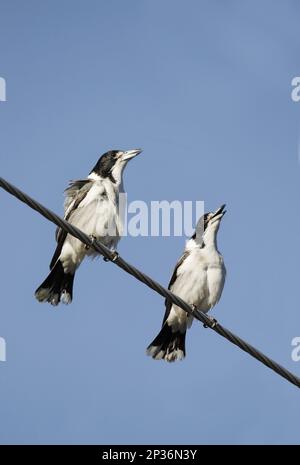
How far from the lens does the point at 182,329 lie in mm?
12984

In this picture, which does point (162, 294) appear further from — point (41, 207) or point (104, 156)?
point (104, 156)

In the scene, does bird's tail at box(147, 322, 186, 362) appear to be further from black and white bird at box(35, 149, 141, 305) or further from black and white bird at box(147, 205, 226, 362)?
black and white bird at box(35, 149, 141, 305)

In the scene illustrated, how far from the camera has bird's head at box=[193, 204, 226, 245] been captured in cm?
1284

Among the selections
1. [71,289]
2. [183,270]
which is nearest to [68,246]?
[71,289]

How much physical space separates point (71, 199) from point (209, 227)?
1.65 m

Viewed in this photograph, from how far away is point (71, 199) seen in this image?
12.2 metres

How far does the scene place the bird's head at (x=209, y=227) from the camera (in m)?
12.8

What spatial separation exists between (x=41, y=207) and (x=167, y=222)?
4793mm

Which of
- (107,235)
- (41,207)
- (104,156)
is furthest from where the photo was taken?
(104,156)

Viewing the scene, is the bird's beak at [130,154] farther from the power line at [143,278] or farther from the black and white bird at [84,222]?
the power line at [143,278]

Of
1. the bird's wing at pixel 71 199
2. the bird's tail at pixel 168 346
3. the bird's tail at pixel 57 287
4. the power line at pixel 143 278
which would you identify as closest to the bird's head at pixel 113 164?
the bird's wing at pixel 71 199

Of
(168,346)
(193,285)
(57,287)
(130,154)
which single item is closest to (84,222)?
(57,287)

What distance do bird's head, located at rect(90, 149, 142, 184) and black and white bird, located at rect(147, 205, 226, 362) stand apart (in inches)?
46.3

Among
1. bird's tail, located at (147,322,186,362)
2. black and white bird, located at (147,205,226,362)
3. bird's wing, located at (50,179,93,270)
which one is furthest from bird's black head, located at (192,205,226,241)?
bird's wing, located at (50,179,93,270)
